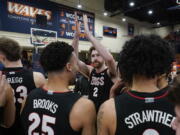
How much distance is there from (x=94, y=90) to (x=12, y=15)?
7.23 meters

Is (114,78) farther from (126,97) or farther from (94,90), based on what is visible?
(126,97)

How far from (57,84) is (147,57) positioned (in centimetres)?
73

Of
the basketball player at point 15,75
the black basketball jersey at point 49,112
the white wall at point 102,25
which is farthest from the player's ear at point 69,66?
the white wall at point 102,25

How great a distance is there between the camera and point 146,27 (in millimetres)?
16531

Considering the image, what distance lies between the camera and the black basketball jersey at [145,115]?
111 centimetres

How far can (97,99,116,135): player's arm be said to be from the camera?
1.16m

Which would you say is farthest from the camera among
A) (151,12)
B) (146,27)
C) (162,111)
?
(146,27)

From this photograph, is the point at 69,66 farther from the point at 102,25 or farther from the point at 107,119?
the point at 102,25

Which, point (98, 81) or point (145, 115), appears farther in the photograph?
point (98, 81)

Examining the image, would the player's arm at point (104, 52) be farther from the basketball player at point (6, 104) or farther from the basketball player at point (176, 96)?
the basketball player at point (176, 96)

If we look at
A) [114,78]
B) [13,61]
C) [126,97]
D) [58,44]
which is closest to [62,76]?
[58,44]

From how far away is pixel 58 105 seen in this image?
4.30ft

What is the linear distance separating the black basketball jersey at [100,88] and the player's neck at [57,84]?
147cm

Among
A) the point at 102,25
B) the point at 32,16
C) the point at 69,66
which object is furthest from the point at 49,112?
the point at 102,25
